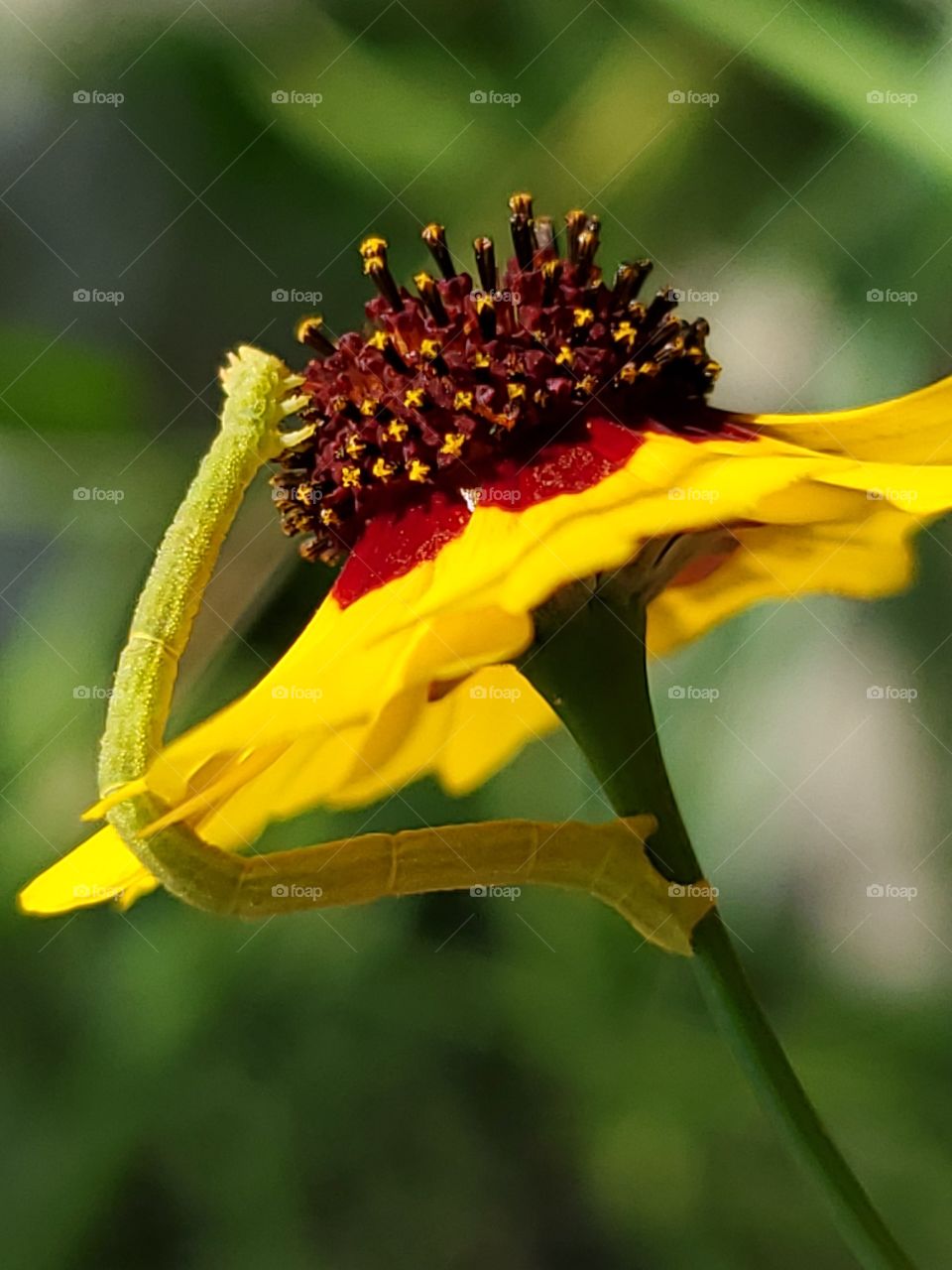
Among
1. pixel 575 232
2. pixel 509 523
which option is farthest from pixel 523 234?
pixel 509 523

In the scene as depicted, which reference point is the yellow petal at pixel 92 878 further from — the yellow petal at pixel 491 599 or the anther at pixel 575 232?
the anther at pixel 575 232

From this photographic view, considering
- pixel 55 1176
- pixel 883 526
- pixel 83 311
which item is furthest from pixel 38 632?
pixel 883 526

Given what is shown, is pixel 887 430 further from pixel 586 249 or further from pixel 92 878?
pixel 92 878

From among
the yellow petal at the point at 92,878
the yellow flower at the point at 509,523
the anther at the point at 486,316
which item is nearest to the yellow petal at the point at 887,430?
the yellow flower at the point at 509,523

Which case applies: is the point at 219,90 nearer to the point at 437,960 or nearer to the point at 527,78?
the point at 527,78

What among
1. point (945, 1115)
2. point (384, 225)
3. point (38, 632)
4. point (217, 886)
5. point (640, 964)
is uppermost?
point (384, 225)
